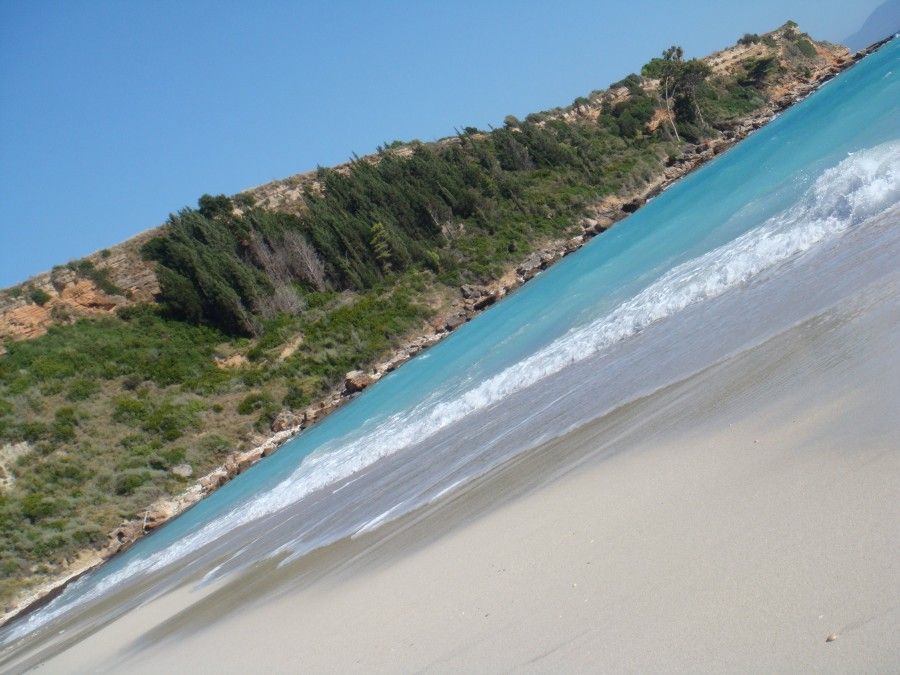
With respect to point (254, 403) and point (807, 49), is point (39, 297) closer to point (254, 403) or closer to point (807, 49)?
point (254, 403)

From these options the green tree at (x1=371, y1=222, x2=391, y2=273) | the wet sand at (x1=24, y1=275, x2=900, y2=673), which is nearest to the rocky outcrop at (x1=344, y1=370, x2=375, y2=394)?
the green tree at (x1=371, y1=222, x2=391, y2=273)

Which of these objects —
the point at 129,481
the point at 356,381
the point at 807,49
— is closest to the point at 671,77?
the point at 807,49

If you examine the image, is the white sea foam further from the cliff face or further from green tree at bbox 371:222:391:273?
the cliff face

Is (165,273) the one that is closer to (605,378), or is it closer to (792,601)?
(605,378)

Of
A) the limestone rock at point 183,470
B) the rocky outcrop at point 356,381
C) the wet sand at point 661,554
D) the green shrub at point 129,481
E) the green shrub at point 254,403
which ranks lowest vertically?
the wet sand at point 661,554

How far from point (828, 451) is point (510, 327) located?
741 inches

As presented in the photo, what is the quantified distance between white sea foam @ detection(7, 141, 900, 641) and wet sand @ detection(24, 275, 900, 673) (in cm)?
230

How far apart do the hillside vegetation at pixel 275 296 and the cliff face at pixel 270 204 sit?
1.70 feet

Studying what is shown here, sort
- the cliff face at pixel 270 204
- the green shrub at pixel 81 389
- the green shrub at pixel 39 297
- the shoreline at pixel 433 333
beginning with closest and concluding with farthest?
the shoreline at pixel 433 333
the green shrub at pixel 81 389
the cliff face at pixel 270 204
the green shrub at pixel 39 297

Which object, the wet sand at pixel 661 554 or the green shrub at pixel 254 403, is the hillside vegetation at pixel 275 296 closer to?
the green shrub at pixel 254 403

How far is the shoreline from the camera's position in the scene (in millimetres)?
24391

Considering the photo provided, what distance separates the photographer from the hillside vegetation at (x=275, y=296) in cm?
3054

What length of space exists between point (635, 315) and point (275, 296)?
124ft

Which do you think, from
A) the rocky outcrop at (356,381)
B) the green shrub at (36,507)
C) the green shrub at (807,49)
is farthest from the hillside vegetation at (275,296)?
the green shrub at (807,49)
